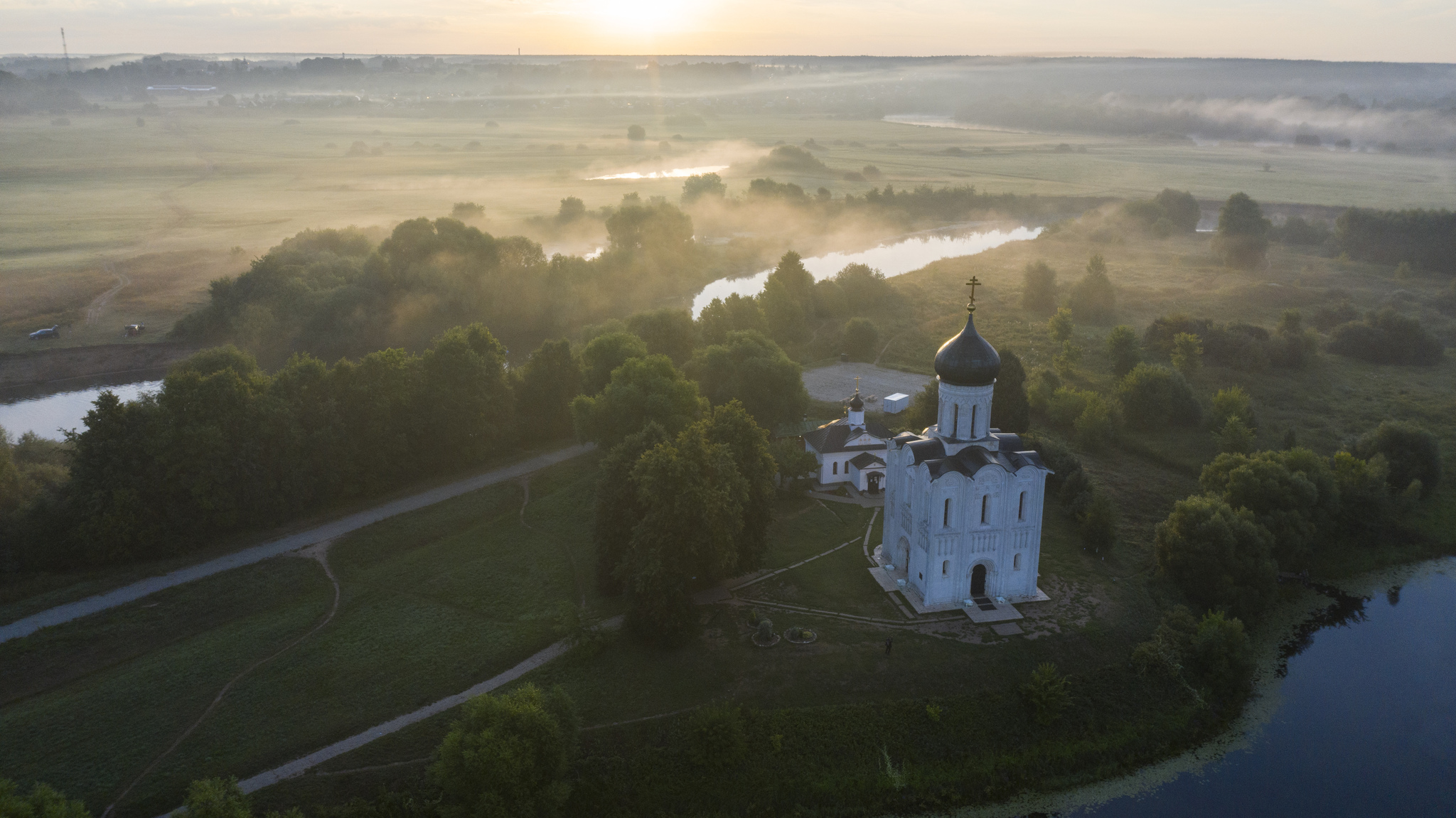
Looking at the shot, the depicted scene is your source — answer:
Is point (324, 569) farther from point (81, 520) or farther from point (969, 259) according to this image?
point (969, 259)

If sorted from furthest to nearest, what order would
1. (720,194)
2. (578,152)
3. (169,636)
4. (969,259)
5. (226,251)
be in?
(578,152) < (720,194) < (969,259) < (226,251) < (169,636)

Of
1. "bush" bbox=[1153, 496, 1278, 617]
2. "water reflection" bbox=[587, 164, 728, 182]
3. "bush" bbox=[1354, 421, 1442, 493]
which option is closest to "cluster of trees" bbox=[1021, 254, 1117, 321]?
"bush" bbox=[1354, 421, 1442, 493]

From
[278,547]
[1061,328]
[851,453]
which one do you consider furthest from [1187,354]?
[278,547]

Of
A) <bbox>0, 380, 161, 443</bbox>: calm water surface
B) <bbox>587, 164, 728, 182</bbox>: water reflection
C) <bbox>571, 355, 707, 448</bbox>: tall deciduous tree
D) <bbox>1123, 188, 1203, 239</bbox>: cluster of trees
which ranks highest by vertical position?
<bbox>587, 164, 728, 182</bbox>: water reflection

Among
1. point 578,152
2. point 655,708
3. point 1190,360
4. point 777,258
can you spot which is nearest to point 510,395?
point 655,708

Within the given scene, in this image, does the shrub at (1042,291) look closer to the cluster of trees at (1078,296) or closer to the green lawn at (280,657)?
the cluster of trees at (1078,296)

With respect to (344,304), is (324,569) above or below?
below

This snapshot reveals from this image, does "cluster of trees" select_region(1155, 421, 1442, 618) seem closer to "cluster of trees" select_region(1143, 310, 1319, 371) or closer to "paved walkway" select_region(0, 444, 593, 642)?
"cluster of trees" select_region(1143, 310, 1319, 371)

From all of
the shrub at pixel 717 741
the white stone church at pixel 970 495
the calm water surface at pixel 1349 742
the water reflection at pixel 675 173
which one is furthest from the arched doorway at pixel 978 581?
the water reflection at pixel 675 173
